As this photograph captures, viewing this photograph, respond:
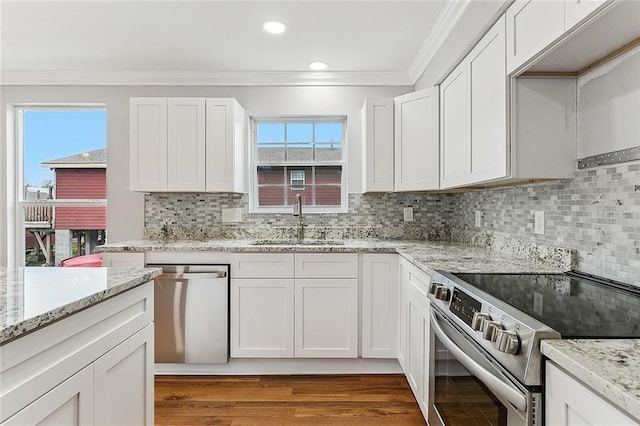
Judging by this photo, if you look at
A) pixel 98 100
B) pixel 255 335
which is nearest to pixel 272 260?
pixel 255 335

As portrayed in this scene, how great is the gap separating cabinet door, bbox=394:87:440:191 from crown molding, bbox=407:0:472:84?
0.27 m

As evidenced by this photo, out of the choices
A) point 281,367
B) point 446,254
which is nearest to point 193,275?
point 281,367

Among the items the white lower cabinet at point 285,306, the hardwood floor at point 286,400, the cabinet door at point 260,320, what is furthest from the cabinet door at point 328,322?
the hardwood floor at point 286,400

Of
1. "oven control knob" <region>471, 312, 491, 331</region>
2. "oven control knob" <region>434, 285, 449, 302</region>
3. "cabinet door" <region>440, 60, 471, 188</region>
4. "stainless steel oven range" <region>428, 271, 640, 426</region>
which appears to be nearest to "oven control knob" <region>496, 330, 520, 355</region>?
"stainless steel oven range" <region>428, 271, 640, 426</region>

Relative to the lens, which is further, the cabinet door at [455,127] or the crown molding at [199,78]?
the crown molding at [199,78]

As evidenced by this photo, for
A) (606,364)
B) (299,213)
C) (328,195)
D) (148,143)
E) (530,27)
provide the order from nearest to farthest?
(606,364) < (530,27) < (148,143) < (299,213) < (328,195)

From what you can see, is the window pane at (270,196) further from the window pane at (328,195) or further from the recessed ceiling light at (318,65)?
the recessed ceiling light at (318,65)

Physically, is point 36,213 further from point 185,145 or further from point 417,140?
point 417,140

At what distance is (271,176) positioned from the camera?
133 inches

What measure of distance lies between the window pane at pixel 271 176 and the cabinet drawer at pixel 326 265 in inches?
40.9

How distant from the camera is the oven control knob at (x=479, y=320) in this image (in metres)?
1.09

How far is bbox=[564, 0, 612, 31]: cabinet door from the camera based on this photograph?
107 cm

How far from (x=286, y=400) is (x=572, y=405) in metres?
1.87

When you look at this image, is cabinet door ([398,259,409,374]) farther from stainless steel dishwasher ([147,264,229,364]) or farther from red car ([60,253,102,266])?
red car ([60,253,102,266])
